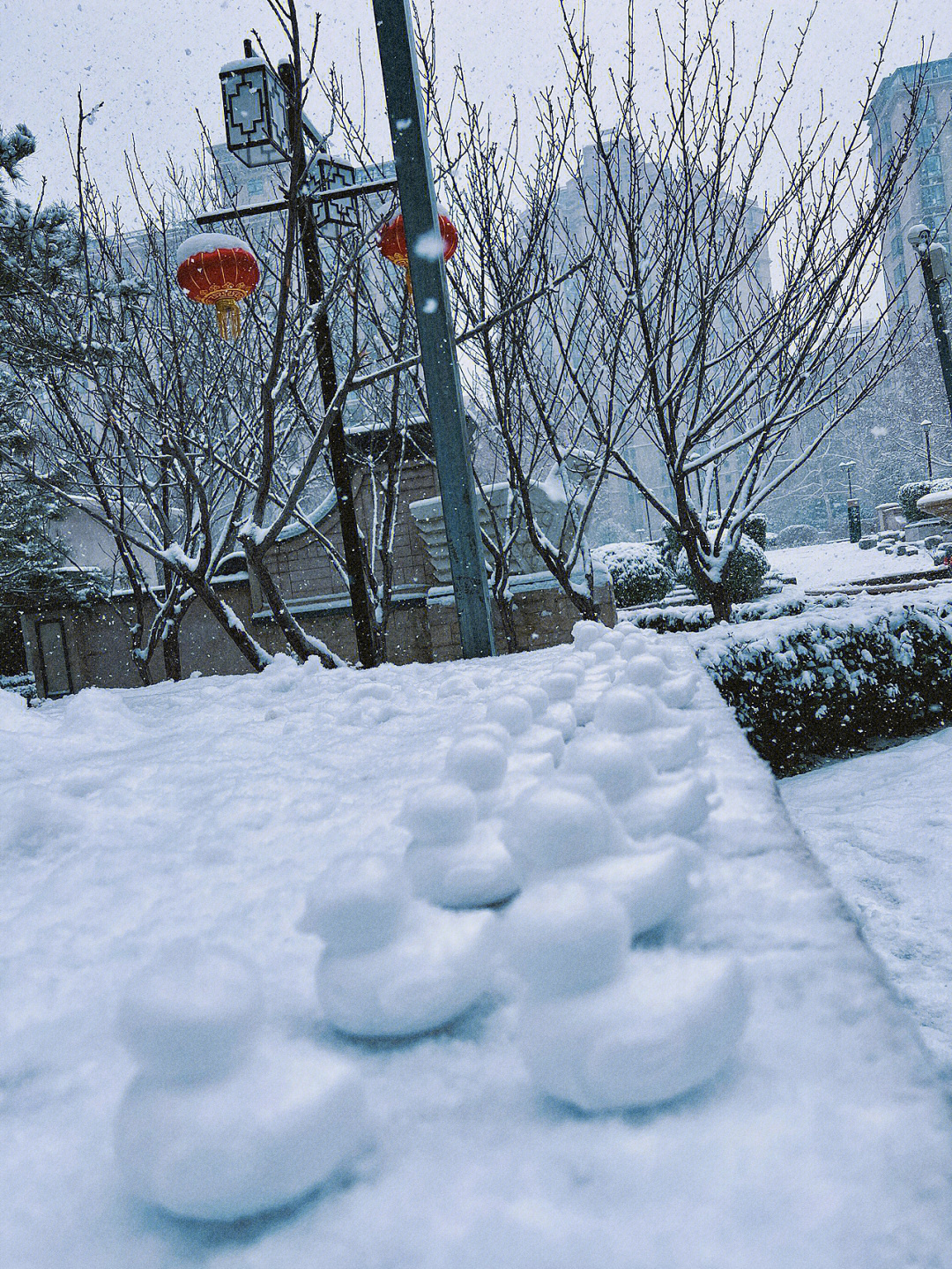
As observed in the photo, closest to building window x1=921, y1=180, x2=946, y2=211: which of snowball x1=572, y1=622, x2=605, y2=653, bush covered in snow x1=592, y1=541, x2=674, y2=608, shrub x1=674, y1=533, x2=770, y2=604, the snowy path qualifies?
bush covered in snow x1=592, y1=541, x2=674, y2=608

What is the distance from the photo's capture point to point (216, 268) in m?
4.48

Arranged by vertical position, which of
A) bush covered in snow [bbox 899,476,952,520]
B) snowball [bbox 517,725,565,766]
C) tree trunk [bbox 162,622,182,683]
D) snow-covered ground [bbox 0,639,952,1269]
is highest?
bush covered in snow [bbox 899,476,952,520]

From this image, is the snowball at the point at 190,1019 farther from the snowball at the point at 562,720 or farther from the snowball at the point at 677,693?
the snowball at the point at 677,693

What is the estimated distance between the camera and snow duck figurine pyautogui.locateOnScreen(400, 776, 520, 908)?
0.74 m

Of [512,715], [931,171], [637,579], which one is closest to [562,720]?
[512,715]

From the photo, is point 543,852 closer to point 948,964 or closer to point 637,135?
point 948,964

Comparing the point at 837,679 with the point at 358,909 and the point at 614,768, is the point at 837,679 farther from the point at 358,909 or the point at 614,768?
Result: the point at 358,909

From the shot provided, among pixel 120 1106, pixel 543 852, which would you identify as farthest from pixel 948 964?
pixel 120 1106

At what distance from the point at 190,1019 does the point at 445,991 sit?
0.17 m

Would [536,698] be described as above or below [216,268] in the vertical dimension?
below

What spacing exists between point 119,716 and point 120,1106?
210 centimetres

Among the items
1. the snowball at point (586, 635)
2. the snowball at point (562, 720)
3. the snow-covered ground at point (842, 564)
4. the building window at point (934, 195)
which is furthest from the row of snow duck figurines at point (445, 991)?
the building window at point (934, 195)

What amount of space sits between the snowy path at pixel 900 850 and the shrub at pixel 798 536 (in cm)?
3231

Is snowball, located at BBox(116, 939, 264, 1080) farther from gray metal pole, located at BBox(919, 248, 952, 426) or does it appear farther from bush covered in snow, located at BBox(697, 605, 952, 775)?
gray metal pole, located at BBox(919, 248, 952, 426)
